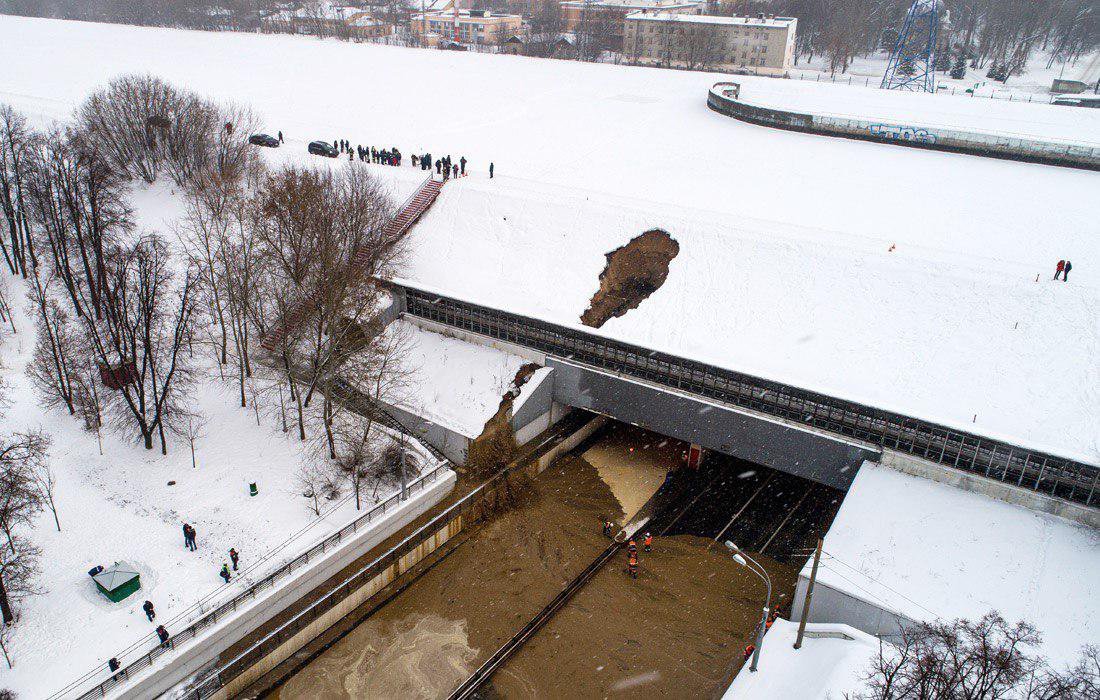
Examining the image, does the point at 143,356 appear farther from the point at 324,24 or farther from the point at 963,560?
the point at 324,24

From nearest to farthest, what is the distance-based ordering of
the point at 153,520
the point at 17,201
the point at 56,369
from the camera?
the point at 153,520, the point at 56,369, the point at 17,201

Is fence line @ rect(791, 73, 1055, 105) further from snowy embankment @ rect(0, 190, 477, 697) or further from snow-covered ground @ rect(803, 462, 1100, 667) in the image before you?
snowy embankment @ rect(0, 190, 477, 697)

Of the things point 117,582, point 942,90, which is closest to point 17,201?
point 117,582

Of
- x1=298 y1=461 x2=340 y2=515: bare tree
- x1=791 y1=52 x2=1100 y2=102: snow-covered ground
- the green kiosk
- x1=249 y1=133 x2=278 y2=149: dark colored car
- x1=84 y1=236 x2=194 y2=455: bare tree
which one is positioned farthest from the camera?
x1=791 y1=52 x2=1100 y2=102: snow-covered ground

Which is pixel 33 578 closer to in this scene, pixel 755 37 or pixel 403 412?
pixel 403 412

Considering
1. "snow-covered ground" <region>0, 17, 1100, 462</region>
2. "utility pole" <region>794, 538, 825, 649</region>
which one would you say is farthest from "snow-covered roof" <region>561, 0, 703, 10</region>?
"utility pole" <region>794, 538, 825, 649</region>

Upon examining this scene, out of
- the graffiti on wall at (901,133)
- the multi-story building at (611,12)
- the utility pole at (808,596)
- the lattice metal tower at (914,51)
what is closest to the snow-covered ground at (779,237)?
the graffiti on wall at (901,133)
